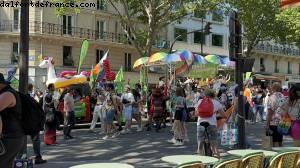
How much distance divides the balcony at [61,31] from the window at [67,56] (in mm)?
1055

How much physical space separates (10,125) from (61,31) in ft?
127

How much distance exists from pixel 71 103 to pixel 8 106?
10593 millimetres

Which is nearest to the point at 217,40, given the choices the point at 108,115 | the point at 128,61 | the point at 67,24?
the point at 128,61

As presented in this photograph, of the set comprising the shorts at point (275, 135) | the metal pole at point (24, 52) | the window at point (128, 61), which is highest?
the window at point (128, 61)

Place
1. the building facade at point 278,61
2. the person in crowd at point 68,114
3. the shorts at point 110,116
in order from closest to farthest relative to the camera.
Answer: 1. the person in crowd at point 68,114
2. the shorts at point 110,116
3. the building facade at point 278,61

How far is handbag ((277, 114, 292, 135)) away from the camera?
10.2 m

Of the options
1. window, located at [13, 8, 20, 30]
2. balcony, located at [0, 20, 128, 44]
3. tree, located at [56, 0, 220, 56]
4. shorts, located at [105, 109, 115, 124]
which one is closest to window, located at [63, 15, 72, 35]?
balcony, located at [0, 20, 128, 44]

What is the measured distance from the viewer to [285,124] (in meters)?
10.4

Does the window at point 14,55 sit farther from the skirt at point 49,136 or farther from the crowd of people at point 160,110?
the skirt at point 49,136

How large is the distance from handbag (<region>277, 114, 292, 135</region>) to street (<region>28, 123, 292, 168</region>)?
2.25 m

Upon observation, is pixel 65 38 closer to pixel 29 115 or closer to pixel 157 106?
pixel 157 106

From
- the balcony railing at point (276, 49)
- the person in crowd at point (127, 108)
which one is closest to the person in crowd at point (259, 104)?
the person in crowd at point (127, 108)

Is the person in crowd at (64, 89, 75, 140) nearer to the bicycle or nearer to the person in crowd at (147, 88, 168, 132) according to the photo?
the person in crowd at (147, 88, 168, 132)

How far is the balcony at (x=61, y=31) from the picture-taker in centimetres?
4203
